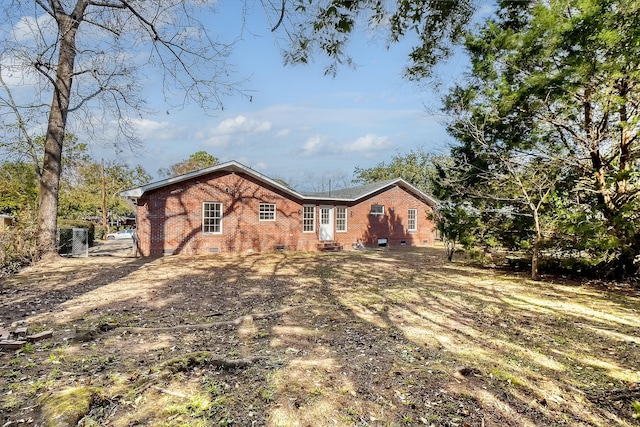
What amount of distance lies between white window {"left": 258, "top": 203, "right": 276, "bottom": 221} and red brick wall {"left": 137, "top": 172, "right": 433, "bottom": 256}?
6.7 inches

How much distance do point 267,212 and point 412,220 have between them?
964cm

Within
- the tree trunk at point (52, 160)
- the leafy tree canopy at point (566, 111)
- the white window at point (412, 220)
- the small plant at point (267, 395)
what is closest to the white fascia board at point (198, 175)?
the tree trunk at point (52, 160)

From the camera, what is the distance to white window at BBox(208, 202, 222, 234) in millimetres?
14922

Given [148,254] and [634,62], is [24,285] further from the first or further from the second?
[634,62]

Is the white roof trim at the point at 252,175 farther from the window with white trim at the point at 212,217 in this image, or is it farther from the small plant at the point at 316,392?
the small plant at the point at 316,392

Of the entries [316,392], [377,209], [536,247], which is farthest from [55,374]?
[377,209]

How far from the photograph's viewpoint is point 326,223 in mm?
18438

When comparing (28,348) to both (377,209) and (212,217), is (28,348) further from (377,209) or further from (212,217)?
(377,209)

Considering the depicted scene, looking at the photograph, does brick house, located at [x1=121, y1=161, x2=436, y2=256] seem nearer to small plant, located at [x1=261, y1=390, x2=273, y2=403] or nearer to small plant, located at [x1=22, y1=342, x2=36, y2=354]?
small plant, located at [x1=22, y1=342, x2=36, y2=354]

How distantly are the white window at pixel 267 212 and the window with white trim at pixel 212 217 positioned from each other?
190 centimetres

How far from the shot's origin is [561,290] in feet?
26.7

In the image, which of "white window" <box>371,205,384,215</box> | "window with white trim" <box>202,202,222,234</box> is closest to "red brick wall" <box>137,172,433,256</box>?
"window with white trim" <box>202,202,222,234</box>

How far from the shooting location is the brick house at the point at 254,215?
1399cm

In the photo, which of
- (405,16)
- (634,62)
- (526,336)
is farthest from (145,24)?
(634,62)
